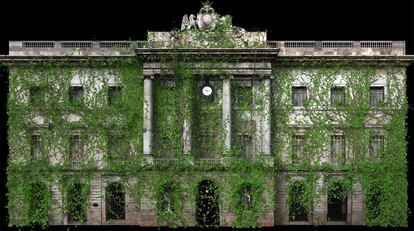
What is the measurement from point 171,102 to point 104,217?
11457 mm

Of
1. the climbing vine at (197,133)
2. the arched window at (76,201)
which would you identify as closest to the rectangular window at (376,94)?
the climbing vine at (197,133)

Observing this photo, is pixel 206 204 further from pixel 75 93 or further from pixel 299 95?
pixel 75 93

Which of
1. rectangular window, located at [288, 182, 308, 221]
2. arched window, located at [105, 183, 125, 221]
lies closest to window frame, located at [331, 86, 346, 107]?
rectangular window, located at [288, 182, 308, 221]

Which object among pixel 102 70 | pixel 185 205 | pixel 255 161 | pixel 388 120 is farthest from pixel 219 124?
pixel 388 120

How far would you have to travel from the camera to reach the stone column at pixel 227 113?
153ft

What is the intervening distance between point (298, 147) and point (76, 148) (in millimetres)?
18943

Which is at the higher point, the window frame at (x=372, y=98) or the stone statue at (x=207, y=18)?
the stone statue at (x=207, y=18)

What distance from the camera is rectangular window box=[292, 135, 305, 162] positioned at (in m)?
48.1

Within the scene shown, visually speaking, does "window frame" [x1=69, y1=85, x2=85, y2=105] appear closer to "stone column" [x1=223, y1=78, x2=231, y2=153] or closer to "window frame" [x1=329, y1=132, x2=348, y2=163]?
"stone column" [x1=223, y1=78, x2=231, y2=153]

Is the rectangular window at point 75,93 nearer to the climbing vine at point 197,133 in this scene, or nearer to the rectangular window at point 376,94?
the climbing vine at point 197,133

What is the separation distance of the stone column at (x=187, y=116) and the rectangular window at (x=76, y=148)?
902cm

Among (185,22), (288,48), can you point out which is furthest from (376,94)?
(185,22)

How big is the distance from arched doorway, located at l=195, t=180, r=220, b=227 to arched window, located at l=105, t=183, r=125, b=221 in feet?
21.7

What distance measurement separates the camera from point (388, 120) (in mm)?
47844
